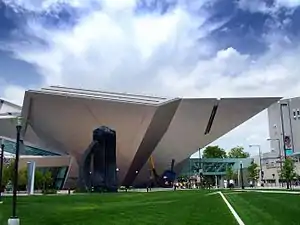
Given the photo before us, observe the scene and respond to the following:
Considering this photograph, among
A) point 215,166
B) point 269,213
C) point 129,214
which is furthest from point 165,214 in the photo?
point 215,166

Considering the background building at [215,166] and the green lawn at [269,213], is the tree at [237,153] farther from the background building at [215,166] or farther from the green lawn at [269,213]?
the green lawn at [269,213]

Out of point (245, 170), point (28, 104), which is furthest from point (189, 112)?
point (245, 170)

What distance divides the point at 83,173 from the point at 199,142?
23.6 meters

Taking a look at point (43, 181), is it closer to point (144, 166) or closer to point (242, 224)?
point (144, 166)

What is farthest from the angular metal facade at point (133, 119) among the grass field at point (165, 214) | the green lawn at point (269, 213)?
the green lawn at point (269, 213)

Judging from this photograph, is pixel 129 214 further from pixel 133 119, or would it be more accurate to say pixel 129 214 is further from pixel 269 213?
pixel 133 119

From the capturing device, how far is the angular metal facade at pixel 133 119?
6569 cm

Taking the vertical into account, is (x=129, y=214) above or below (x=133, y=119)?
below

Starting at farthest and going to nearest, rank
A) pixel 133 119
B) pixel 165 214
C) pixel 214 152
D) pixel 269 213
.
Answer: pixel 214 152 → pixel 133 119 → pixel 165 214 → pixel 269 213

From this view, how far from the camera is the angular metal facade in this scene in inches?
2586

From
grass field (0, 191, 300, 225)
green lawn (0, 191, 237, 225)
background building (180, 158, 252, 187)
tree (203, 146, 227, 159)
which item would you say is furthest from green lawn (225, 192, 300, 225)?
tree (203, 146, 227, 159)

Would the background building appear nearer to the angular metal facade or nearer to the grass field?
the angular metal facade

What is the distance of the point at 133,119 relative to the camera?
6812 cm

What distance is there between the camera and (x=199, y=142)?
77.4 meters
